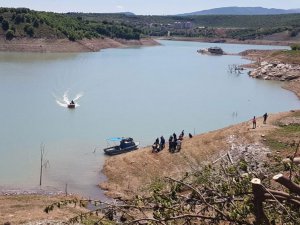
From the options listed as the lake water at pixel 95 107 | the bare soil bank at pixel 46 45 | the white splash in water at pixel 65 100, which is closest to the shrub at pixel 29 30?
the bare soil bank at pixel 46 45

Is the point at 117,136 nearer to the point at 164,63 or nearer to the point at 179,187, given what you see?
the point at 179,187

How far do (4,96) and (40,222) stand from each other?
33.5 metres

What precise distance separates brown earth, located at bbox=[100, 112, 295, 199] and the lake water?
3.50ft

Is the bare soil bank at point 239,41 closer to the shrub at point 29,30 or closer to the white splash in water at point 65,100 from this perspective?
the shrub at point 29,30

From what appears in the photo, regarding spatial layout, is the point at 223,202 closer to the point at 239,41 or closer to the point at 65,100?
the point at 65,100

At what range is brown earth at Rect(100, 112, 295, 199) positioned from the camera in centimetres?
2492

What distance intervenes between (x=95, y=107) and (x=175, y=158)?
20208 mm

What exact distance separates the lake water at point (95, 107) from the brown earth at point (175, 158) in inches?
42.0

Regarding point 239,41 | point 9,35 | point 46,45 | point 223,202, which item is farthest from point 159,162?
point 239,41

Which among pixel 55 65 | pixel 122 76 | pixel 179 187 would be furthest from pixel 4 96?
pixel 179 187

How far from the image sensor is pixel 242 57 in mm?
121562

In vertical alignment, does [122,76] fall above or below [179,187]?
below

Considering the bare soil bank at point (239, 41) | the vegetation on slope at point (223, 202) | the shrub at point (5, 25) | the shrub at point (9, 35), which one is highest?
the vegetation on slope at point (223, 202)

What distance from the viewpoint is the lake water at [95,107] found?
91.3 ft
